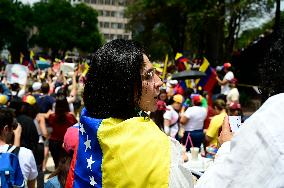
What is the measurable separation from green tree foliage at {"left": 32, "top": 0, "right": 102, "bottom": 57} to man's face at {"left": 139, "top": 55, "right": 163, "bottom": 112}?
7669cm

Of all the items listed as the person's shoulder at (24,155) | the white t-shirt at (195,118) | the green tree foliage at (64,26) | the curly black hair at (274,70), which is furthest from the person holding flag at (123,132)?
the green tree foliage at (64,26)

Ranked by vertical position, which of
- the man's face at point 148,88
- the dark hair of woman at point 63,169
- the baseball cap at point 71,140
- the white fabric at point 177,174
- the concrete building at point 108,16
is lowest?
the dark hair of woman at point 63,169

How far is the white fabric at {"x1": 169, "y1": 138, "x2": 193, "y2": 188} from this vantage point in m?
1.56

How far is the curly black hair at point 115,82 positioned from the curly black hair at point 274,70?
53cm

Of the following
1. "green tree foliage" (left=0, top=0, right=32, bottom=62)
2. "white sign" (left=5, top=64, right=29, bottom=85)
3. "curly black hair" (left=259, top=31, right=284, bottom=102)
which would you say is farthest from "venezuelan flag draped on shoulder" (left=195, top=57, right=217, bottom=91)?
"green tree foliage" (left=0, top=0, right=32, bottom=62)

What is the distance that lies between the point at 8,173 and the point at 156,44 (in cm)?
3994

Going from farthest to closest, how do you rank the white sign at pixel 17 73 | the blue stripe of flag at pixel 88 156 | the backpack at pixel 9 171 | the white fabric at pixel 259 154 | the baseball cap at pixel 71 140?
the white sign at pixel 17 73 → the backpack at pixel 9 171 → the baseball cap at pixel 71 140 → the blue stripe of flag at pixel 88 156 → the white fabric at pixel 259 154

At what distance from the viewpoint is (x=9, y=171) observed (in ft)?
10.5

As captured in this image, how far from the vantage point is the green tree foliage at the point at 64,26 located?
7800 centimetres

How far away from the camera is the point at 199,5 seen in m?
23.0

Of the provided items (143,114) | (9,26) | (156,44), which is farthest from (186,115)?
(9,26)

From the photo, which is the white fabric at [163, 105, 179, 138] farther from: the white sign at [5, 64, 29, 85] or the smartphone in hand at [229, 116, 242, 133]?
the white sign at [5, 64, 29, 85]

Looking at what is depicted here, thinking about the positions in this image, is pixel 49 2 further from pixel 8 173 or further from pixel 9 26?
pixel 8 173

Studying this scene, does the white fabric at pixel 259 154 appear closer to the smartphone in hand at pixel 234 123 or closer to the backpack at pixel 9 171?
the smartphone in hand at pixel 234 123
